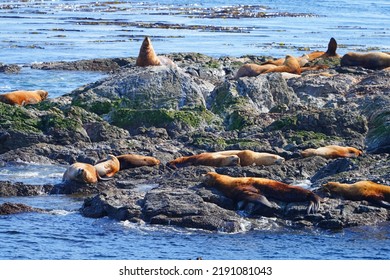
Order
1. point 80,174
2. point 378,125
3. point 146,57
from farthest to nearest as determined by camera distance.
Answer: point 146,57 → point 378,125 → point 80,174

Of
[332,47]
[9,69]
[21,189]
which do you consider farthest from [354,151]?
[9,69]

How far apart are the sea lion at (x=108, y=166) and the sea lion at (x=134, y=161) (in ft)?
0.56

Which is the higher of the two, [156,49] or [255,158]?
[255,158]

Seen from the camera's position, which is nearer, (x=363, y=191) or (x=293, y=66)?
(x=363, y=191)

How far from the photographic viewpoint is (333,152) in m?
15.4

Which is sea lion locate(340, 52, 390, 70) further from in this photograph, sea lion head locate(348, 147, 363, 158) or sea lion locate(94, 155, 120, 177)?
sea lion locate(94, 155, 120, 177)

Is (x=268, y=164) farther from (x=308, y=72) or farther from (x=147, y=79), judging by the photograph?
(x=308, y=72)

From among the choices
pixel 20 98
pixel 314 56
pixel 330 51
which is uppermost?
pixel 330 51

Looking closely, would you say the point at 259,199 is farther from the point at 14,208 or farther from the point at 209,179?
the point at 14,208

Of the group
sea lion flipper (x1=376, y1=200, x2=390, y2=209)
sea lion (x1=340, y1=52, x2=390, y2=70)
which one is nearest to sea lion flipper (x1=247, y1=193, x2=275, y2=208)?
sea lion flipper (x1=376, y1=200, x2=390, y2=209)

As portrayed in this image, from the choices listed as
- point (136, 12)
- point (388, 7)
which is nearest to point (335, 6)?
point (388, 7)

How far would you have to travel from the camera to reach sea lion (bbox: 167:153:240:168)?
1491cm

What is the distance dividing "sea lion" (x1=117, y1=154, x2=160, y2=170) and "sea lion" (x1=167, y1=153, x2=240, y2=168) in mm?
304

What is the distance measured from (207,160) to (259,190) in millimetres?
2582
